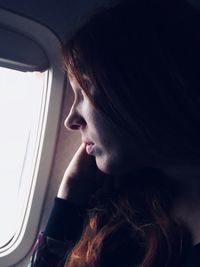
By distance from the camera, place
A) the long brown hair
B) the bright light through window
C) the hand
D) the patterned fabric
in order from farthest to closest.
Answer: the bright light through window
the hand
the patterned fabric
the long brown hair

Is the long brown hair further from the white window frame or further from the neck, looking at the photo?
the white window frame

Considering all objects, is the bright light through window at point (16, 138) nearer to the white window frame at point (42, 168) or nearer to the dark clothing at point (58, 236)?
the white window frame at point (42, 168)

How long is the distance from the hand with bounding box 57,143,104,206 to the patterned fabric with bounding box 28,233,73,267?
0.43 ft

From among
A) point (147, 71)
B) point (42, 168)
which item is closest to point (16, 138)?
point (42, 168)

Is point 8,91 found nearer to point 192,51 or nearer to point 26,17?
point 26,17

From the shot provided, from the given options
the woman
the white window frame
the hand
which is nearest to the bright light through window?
the white window frame

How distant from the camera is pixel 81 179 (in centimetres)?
108

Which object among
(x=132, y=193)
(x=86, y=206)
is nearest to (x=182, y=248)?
(x=132, y=193)

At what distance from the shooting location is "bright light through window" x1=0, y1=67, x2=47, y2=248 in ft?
3.89

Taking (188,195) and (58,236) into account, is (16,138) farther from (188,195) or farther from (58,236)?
(188,195)

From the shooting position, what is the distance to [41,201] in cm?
118

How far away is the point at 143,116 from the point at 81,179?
426 mm

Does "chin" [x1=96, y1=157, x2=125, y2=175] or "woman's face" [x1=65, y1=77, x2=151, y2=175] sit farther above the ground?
"woman's face" [x1=65, y1=77, x2=151, y2=175]

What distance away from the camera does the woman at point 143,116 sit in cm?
71
